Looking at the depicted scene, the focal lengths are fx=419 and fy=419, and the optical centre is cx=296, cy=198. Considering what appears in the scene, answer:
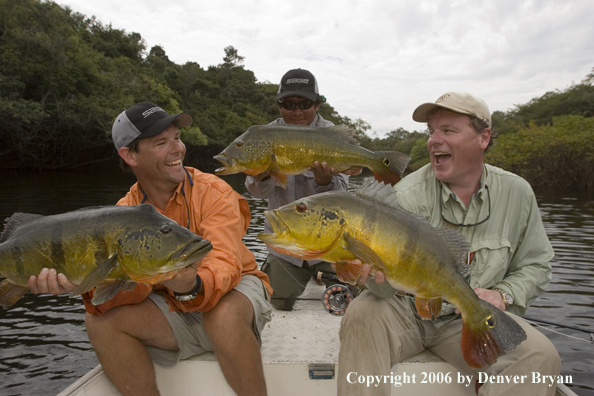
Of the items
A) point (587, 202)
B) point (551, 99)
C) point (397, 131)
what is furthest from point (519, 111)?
point (397, 131)

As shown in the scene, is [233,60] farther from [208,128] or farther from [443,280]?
[443,280]

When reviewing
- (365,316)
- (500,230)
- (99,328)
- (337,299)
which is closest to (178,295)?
(99,328)

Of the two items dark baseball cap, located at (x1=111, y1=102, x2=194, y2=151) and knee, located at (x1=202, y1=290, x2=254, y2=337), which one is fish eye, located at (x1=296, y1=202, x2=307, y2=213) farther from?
dark baseball cap, located at (x1=111, y1=102, x2=194, y2=151)

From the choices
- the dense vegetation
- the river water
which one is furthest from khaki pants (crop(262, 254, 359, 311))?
the dense vegetation

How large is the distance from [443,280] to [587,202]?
22192 millimetres

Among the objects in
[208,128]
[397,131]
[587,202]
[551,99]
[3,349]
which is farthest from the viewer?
[397,131]

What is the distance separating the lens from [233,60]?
73375mm

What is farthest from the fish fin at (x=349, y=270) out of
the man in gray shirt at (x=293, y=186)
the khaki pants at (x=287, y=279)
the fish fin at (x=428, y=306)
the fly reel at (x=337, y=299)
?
the khaki pants at (x=287, y=279)

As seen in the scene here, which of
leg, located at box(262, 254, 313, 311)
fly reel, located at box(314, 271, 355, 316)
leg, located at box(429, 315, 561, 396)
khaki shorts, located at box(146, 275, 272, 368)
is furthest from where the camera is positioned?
leg, located at box(262, 254, 313, 311)

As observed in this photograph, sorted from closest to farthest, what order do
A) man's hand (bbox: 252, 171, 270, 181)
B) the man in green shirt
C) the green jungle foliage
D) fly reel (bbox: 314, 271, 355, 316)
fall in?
1. the man in green shirt
2. man's hand (bbox: 252, 171, 270, 181)
3. fly reel (bbox: 314, 271, 355, 316)
4. the green jungle foliage

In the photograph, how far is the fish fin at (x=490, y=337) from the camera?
92.2 inches

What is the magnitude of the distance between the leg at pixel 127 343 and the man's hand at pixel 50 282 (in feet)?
1.31

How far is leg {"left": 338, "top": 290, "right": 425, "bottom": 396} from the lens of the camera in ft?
7.97

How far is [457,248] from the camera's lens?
99.0 inches
